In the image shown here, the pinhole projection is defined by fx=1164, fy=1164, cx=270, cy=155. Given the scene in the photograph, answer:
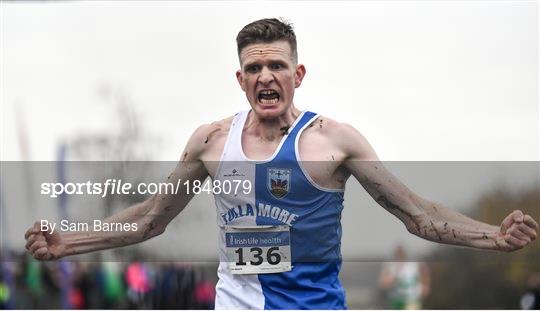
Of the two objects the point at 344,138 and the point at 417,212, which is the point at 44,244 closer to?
the point at 344,138

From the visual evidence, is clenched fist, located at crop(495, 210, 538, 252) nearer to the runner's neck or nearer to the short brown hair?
the runner's neck

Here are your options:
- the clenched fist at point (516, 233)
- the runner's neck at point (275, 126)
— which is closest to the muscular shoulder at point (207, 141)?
the runner's neck at point (275, 126)

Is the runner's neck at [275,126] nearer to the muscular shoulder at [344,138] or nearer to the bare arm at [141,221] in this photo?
the muscular shoulder at [344,138]

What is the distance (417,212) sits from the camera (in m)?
6.57

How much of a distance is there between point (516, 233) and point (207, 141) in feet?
5.99

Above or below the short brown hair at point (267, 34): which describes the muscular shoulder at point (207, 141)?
below

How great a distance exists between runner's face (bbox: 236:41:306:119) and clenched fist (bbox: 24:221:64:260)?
139 centimetres

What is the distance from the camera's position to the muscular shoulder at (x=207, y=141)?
21.9 ft

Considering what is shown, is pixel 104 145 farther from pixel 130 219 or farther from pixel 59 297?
pixel 59 297

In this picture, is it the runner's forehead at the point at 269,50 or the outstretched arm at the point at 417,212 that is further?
the runner's forehead at the point at 269,50

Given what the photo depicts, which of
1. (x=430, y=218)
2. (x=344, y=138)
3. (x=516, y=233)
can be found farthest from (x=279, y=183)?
(x=516, y=233)

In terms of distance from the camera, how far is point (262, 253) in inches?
251

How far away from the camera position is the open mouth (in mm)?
6547

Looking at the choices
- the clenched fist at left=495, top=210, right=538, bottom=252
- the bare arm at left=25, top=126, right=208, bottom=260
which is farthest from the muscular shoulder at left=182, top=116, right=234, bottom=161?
the clenched fist at left=495, top=210, right=538, bottom=252
